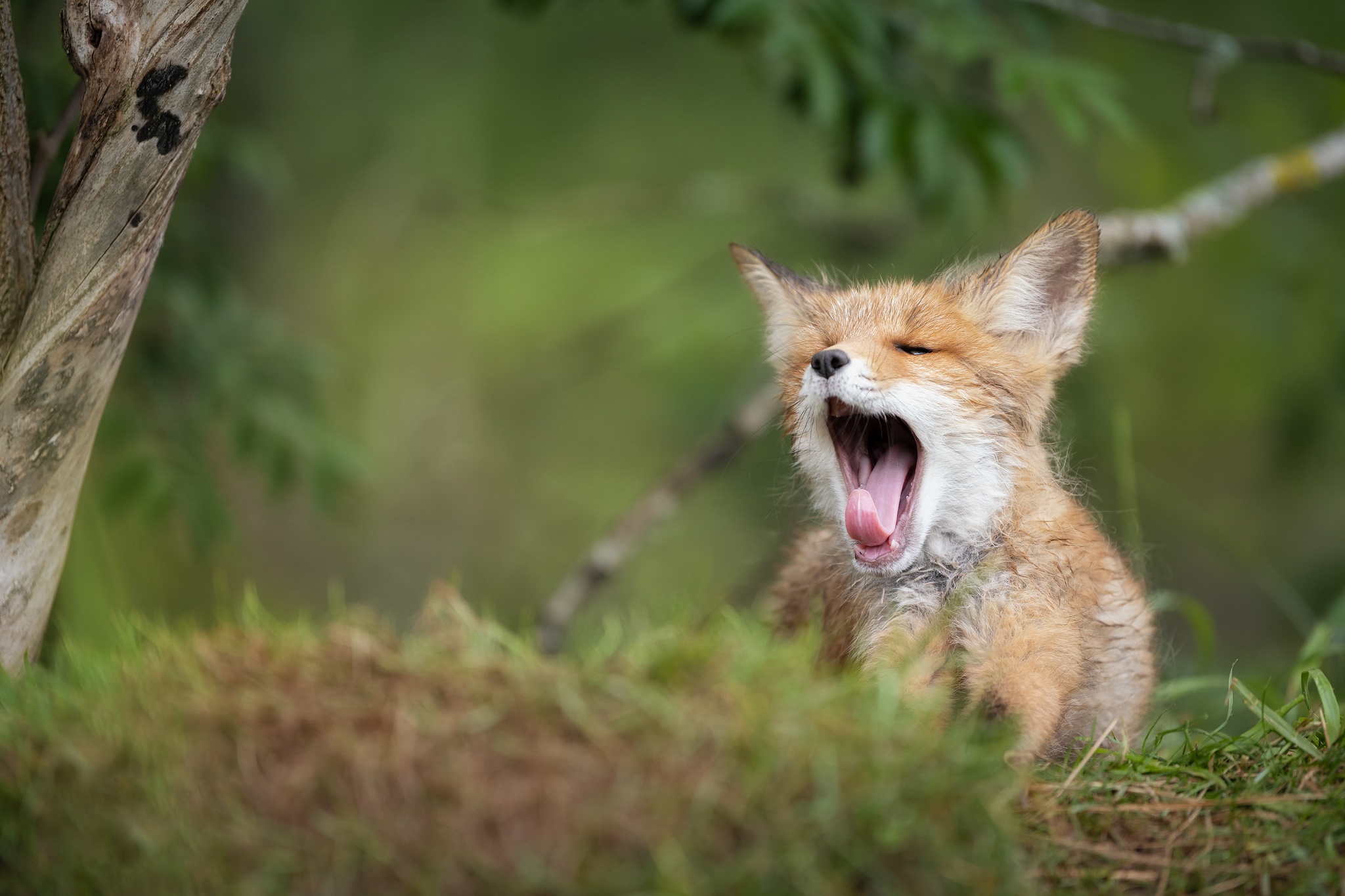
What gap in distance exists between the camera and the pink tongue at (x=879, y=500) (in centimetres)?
324

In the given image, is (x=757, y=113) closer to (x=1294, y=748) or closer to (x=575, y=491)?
(x=575, y=491)

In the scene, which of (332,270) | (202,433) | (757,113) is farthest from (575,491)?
(202,433)

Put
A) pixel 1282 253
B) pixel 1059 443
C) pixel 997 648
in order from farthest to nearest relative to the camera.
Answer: pixel 1282 253 < pixel 1059 443 < pixel 997 648

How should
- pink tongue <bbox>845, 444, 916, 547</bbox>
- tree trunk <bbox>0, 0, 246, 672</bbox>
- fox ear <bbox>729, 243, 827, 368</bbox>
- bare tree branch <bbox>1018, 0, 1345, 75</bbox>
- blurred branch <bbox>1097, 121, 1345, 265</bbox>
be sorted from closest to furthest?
tree trunk <bbox>0, 0, 246, 672</bbox> < pink tongue <bbox>845, 444, 916, 547</bbox> < fox ear <bbox>729, 243, 827, 368</bbox> < bare tree branch <bbox>1018, 0, 1345, 75</bbox> < blurred branch <bbox>1097, 121, 1345, 265</bbox>

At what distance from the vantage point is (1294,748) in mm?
2666

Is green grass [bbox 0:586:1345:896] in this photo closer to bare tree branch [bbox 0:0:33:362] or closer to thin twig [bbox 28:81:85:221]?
bare tree branch [bbox 0:0:33:362]

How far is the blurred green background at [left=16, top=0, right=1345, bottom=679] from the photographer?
5.34 m

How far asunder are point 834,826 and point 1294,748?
145 cm

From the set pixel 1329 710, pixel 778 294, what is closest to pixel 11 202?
pixel 778 294

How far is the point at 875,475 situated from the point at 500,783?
1900mm

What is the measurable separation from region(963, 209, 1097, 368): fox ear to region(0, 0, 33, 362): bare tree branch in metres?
2.67

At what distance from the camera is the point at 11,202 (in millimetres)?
2721

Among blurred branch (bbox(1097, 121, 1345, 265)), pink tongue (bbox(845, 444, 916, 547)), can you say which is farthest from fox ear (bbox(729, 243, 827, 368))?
blurred branch (bbox(1097, 121, 1345, 265))

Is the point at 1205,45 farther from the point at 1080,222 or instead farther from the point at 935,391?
the point at 935,391
